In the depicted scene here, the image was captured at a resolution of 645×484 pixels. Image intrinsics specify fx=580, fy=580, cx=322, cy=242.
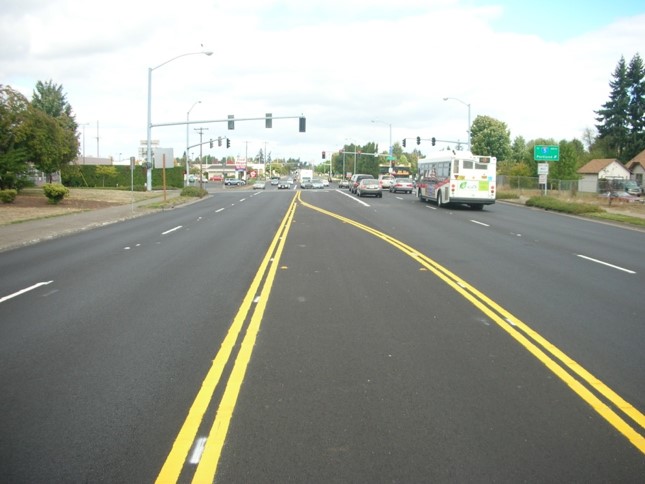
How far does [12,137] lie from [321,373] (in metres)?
33.5

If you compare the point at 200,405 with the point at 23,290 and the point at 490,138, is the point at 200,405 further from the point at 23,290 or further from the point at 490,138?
the point at 490,138

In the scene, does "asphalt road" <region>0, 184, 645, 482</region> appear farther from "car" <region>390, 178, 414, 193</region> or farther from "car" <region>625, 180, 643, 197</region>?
"car" <region>625, 180, 643, 197</region>

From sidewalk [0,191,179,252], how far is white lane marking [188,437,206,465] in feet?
45.9

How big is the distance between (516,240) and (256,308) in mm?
11658

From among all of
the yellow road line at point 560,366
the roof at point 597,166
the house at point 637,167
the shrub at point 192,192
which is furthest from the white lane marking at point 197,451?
the roof at point 597,166

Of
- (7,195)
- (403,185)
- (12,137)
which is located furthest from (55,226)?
(403,185)

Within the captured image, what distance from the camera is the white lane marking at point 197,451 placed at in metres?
4.01

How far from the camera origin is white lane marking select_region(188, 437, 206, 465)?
4012 mm

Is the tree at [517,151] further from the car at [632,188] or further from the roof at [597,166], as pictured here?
the car at [632,188]

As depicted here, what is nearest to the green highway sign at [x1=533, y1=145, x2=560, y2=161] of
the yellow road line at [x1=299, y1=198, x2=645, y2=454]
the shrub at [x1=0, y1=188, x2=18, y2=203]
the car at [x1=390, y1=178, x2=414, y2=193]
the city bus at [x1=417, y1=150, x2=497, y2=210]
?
the car at [x1=390, y1=178, x2=414, y2=193]

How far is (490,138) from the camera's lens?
91188mm

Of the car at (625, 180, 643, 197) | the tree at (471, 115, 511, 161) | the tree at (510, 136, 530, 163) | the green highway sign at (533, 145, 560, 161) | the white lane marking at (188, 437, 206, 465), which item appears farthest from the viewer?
the tree at (510, 136, 530, 163)

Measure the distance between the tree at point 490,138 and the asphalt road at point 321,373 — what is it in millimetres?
82562

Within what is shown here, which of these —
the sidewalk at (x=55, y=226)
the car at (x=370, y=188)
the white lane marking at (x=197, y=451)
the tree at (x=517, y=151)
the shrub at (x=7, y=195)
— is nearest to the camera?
the white lane marking at (x=197, y=451)
